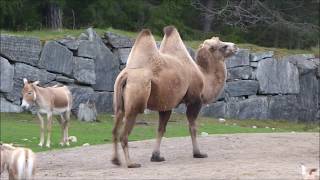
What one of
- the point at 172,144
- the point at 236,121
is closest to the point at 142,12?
the point at 236,121

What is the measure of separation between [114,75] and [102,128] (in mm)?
5517

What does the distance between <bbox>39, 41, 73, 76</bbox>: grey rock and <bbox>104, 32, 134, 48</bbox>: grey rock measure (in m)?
1.68

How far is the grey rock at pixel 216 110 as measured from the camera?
2820 centimetres

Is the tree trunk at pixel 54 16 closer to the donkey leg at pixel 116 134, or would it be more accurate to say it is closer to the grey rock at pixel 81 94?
the grey rock at pixel 81 94

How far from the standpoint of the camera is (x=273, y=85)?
2989 cm

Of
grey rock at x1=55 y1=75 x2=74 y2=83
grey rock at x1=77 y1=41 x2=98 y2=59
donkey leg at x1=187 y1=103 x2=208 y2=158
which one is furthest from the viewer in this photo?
grey rock at x1=77 y1=41 x2=98 y2=59

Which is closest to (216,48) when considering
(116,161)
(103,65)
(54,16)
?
(116,161)

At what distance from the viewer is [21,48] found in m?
26.3

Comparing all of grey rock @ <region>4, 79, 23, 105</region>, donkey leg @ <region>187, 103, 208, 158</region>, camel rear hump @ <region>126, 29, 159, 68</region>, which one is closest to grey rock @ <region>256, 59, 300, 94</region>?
grey rock @ <region>4, 79, 23, 105</region>

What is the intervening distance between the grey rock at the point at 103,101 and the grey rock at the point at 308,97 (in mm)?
7565

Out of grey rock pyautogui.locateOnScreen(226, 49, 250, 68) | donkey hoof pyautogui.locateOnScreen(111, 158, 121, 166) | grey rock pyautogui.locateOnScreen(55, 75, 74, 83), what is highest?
grey rock pyautogui.locateOnScreen(226, 49, 250, 68)

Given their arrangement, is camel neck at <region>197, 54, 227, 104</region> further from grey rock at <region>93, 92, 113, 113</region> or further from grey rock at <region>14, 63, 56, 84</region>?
grey rock at <region>93, 92, 113, 113</region>

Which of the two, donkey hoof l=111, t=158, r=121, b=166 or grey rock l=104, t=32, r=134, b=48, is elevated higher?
grey rock l=104, t=32, r=134, b=48

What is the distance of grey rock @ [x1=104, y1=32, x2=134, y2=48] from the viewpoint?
28031 mm
